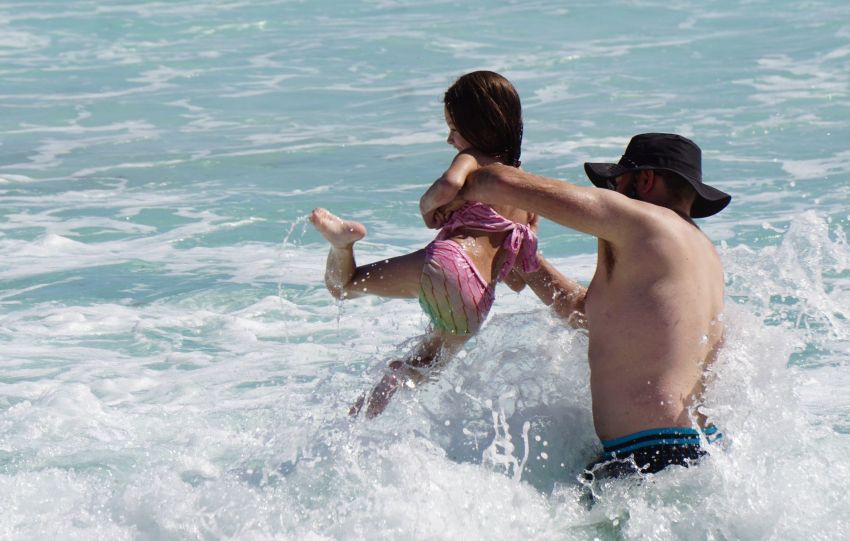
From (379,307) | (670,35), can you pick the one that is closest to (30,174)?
(379,307)

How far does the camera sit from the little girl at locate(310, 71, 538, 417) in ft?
15.0

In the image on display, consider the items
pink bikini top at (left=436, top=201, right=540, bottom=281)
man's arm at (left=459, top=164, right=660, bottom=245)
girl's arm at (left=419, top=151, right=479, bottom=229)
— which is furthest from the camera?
pink bikini top at (left=436, top=201, right=540, bottom=281)

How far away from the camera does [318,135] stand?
12195 millimetres

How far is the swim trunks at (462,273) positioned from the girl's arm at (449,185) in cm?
20

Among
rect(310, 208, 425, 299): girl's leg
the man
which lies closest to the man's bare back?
the man

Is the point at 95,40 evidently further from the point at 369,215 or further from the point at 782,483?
the point at 782,483

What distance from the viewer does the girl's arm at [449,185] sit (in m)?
4.32

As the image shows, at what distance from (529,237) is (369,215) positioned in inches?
186

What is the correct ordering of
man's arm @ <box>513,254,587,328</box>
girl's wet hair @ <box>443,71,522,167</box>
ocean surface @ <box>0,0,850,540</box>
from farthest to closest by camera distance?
man's arm @ <box>513,254,587,328</box> < girl's wet hair @ <box>443,71,522,167</box> < ocean surface @ <box>0,0,850,540</box>

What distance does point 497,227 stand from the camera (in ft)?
15.4

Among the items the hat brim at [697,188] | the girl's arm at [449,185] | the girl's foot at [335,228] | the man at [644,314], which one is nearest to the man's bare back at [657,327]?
the man at [644,314]

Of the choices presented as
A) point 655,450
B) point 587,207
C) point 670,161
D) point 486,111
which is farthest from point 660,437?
point 486,111

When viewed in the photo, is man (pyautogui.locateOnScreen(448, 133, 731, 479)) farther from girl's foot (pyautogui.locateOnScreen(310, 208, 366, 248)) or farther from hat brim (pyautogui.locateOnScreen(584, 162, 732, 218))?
girl's foot (pyautogui.locateOnScreen(310, 208, 366, 248))

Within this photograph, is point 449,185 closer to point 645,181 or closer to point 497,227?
point 497,227
